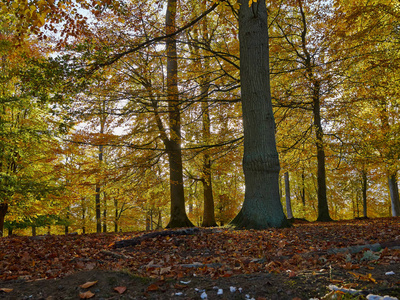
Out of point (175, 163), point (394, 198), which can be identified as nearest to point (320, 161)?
point (175, 163)

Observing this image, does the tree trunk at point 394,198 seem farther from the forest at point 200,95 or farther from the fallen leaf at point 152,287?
the fallen leaf at point 152,287

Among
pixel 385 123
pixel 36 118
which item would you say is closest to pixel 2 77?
pixel 36 118

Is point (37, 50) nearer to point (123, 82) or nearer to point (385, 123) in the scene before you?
point (123, 82)

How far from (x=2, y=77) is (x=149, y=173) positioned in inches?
220

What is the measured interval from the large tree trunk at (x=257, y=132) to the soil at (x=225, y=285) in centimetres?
354

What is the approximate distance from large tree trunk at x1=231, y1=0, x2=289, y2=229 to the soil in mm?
3544

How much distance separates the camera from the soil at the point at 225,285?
67.1 inches

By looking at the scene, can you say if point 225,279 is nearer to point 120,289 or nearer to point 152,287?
point 152,287

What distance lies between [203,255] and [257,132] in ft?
9.69

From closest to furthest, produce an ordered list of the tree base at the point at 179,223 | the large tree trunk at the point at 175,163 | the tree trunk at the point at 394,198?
1. the large tree trunk at the point at 175,163
2. the tree base at the point at 179,223
3. the tree trunk at the point at 394,198

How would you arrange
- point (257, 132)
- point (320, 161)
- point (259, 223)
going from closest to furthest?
point (259, 223)
point (257, 132)
point (320, 161)

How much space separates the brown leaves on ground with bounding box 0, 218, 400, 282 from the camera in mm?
2467

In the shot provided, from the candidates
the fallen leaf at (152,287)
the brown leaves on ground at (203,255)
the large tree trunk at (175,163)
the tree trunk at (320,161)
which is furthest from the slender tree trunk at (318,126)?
the fallen leaf at (152,287)

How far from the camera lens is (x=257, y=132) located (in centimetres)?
571
